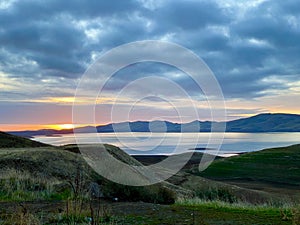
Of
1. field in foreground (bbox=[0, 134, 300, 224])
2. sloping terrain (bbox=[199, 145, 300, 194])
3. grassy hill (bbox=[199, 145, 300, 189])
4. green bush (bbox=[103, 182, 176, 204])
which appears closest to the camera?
field in foreground (bbox=[0, 134, 300, 224])

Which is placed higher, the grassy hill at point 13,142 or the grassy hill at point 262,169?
the grassy hill at point 13,142

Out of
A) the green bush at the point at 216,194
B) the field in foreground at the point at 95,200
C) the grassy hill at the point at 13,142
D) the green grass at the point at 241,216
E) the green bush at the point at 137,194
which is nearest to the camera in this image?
the field in foreground at the point at 95,200

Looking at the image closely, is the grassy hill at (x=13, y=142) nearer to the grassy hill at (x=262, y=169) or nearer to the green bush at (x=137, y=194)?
the green bush at (x=137, y=194)

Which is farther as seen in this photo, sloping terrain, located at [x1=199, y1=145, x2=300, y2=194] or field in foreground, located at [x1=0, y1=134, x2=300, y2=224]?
sloping terrain, located at [x1=199, y1=145, x2=300, y2=194]

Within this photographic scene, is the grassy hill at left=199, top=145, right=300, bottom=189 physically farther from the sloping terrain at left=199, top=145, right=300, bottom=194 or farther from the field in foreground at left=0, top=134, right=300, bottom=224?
the field in foreground at left=0, top=134, right=300, bottom=224

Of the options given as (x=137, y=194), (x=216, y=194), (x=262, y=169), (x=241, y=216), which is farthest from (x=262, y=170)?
(x=241, y=216)

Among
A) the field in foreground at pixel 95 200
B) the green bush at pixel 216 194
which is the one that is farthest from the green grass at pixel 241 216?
the green bush at pixel 216 194

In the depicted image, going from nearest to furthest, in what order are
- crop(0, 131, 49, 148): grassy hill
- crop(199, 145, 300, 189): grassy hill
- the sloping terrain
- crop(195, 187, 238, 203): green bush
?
crop(195, 187, 238, 203): green bush → crop(0, 131, 49, 148): grassy hill → the sloping terrain → crop(199, 145, 300, 189): grassy hill

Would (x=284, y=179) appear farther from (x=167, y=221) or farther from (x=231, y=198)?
(x=167, y=221)

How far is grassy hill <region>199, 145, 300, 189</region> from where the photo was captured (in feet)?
168

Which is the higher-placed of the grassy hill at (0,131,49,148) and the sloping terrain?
the grassy hill at (0,131,49,148)

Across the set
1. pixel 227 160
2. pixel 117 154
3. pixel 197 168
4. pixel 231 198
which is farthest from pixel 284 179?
pixel 117 154

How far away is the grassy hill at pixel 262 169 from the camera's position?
5128 centimetres

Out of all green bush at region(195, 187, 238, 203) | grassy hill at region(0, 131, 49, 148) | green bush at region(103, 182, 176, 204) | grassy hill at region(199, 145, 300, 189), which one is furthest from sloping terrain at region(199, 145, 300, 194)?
green bush at region(103, 182, 176, 204)
